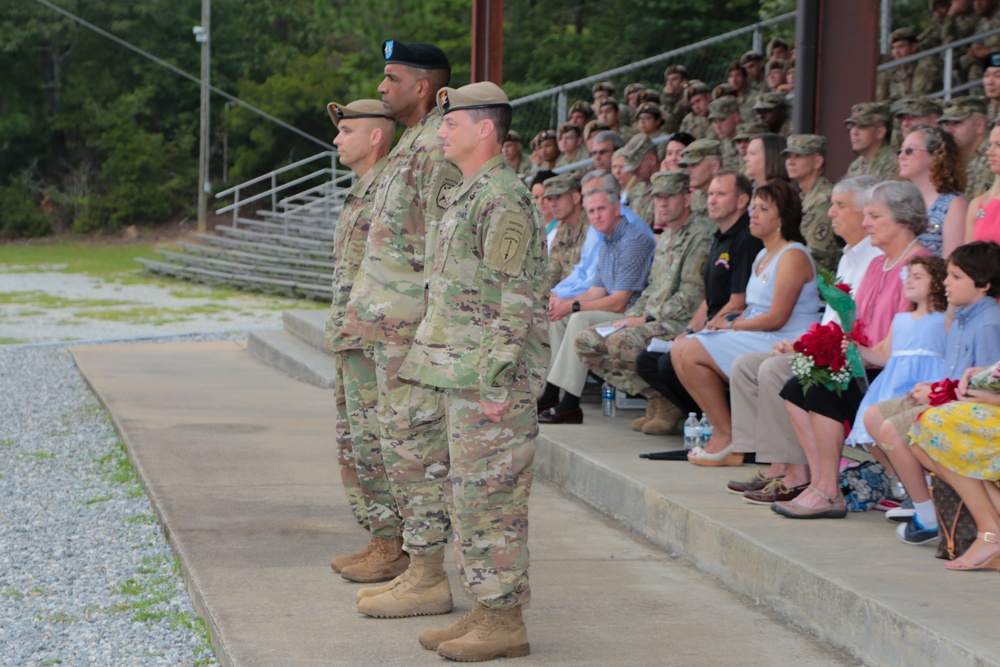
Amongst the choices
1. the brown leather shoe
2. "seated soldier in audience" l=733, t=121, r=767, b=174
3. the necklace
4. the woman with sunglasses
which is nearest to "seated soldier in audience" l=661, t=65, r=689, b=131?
"seated soldier in audience" l=733, t=121, r=767, b=174

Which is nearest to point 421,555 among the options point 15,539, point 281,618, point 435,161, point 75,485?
point 281,618

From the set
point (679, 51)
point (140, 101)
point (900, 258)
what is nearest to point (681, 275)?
point (900, 258)

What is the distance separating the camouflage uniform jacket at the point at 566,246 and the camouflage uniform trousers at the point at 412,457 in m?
4.20

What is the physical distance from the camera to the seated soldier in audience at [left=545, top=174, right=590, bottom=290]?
8281 mm

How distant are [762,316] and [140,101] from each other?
130 ft

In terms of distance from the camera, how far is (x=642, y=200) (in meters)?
8.97

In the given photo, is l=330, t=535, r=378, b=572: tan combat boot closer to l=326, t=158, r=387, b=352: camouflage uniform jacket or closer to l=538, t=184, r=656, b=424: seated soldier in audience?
l=326, t=158, r=387, b=352: camouflage uniform jacket

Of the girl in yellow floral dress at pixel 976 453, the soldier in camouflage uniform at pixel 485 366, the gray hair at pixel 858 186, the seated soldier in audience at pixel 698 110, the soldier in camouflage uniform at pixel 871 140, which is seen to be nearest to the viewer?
the soldier in camouflage uniform at pixel 485 366

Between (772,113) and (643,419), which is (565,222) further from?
(772,113)

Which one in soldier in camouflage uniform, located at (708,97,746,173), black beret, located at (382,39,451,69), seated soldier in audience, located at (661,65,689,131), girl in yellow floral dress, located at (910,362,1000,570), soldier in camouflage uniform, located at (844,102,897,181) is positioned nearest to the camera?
girl in yellow floral dress, located at (910,362,1000,570)

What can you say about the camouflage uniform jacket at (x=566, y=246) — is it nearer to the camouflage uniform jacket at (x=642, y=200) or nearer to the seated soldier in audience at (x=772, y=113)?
the camouflage uniform jacket at (x=642, y=200)

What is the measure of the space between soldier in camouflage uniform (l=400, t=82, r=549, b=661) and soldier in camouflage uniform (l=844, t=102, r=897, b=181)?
12.2 feet

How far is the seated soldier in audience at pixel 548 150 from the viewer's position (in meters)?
12.6

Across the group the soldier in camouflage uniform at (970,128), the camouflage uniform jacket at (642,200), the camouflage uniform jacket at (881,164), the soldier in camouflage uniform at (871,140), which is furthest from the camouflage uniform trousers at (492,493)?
the camouflage uniform jacket at (642,200)
